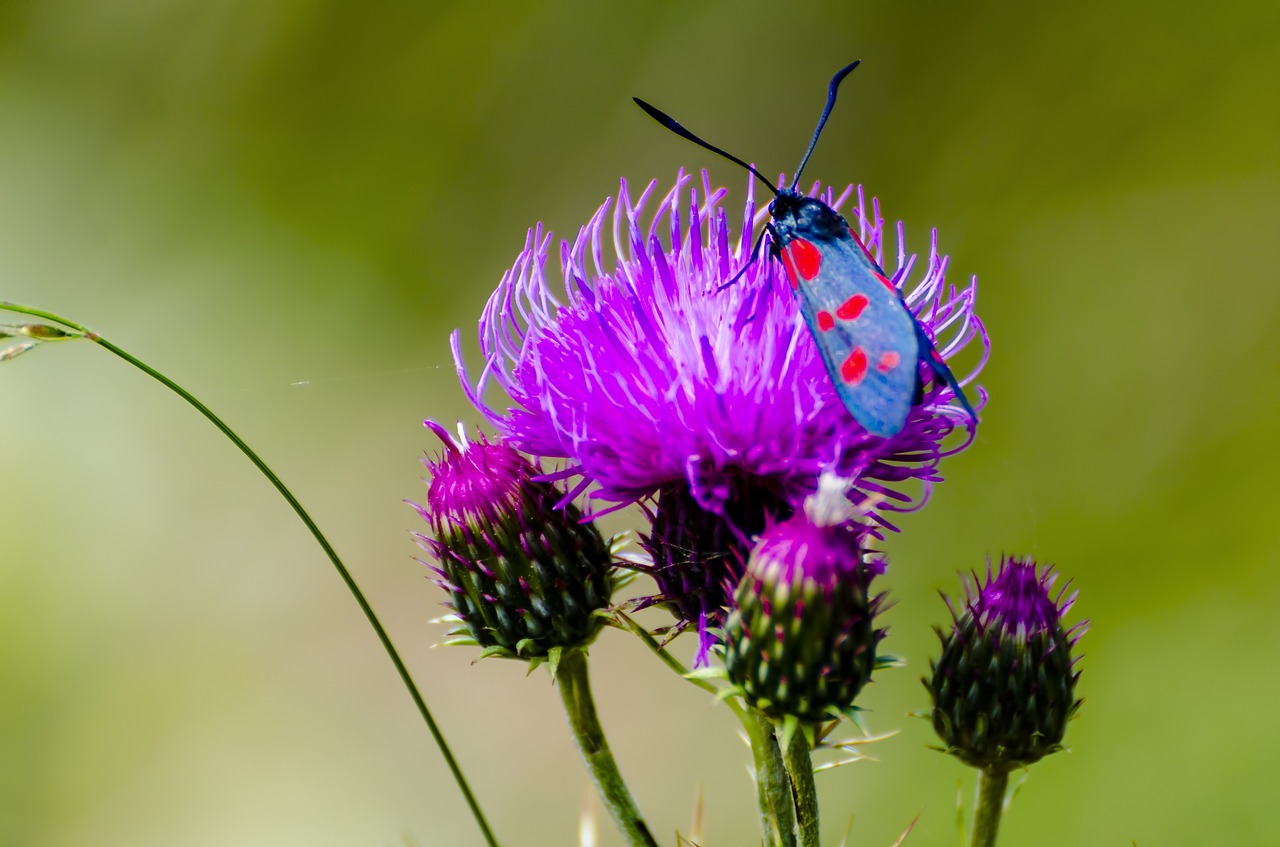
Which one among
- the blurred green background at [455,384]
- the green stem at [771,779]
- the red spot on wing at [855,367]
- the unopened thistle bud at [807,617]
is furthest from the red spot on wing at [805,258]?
the blurred green background at [455,384]

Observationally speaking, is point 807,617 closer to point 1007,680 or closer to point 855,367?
point 855,367

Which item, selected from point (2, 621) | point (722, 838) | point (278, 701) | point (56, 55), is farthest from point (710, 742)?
point (56, 55)

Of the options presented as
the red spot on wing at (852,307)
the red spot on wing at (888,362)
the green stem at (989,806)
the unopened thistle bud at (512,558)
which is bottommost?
the green stem at (989,806)

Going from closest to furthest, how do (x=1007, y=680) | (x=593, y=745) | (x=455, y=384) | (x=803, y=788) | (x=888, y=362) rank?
(x=888, y=362) < (x=803, y=788) < (x=1007, y=680) < (x=593, y=745) < (x=455, y=384)

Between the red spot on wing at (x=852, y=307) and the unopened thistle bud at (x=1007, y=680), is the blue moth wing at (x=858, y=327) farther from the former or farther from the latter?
the unopened thistle bud at (x=1007, y=680)

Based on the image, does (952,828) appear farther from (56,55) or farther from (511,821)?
(56,55)

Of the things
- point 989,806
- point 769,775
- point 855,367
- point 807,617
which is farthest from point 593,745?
point 855,367

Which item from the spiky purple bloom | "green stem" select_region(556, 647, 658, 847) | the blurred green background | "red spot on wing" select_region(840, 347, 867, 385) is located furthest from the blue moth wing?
the blurred green background
